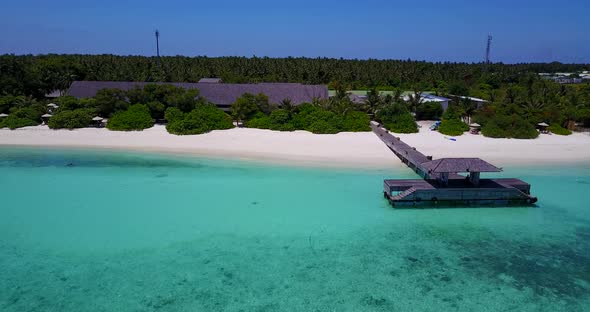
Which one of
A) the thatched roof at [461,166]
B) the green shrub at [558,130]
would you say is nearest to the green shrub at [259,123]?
the thatched roof at [461,166]

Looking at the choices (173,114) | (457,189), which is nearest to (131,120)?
(173,114)

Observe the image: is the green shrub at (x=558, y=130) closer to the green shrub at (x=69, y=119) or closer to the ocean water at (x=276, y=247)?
the ocean water at (x=276, y=247)

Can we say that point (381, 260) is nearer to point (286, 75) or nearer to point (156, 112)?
point (156, 112)

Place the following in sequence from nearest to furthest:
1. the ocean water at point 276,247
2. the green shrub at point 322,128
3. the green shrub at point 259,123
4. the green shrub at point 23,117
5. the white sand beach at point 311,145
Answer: the ocean water at point 276,247, the white sand beach at point 311,145, the green shrub at point 322,128, the green shrub at point 23,117, the green shrub at point 259,123

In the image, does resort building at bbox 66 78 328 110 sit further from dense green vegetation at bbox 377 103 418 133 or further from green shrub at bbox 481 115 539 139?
green shrub at bbox 481 115 539 139

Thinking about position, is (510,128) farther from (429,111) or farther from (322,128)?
(322,128)

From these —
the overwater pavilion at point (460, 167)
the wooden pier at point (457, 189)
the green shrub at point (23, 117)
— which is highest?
the green shrub at point (23, 117)
